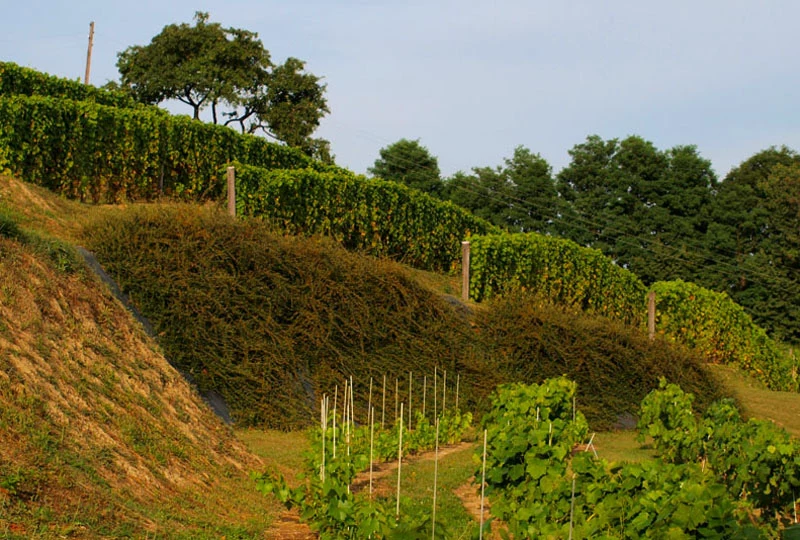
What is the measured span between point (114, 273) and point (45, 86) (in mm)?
8298

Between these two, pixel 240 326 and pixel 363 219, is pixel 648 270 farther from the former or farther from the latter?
pixel 240 326

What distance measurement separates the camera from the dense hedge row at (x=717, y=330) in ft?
88.6

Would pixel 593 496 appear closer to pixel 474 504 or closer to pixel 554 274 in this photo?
pixel 474 504

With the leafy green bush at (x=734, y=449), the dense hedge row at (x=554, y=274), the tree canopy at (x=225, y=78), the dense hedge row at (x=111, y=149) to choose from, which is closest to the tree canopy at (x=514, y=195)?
the tree canopy at (x=225, y=78)

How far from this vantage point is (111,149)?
1806 centimetres

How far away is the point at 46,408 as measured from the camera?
7922 mm

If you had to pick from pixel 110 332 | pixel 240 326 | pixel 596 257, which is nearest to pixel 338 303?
pixel 240 326

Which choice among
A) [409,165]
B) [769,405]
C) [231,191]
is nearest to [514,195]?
[409,165]

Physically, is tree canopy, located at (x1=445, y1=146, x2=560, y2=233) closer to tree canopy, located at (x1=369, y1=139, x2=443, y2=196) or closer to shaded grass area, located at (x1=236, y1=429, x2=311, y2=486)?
tree canopy, located at (x1=369, y1=139, x2=443, y2=196)

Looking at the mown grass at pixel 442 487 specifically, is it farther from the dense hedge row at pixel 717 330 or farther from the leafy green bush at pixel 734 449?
the dense hedge row at pixel 717 330

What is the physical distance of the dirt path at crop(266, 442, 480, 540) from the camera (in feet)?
25.1

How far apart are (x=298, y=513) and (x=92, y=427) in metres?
2.10

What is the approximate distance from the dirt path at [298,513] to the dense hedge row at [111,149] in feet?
30.2

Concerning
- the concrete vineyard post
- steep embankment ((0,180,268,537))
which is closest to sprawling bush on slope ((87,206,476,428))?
the concrete vineyard post
